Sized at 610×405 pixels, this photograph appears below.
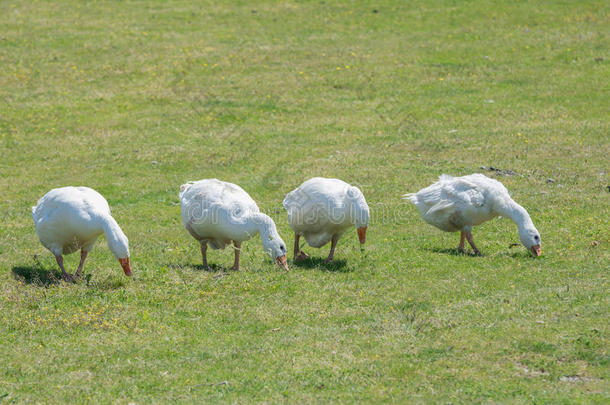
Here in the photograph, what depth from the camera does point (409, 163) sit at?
22.3 m

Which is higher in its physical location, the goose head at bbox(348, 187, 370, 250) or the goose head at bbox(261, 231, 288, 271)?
the goose head at bbox(348, 187, 370, 250)

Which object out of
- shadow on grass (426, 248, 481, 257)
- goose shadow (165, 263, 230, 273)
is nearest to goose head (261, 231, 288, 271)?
goose shadow (165, 263, 230, 273)

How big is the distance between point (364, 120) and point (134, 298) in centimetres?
Answer: 1534

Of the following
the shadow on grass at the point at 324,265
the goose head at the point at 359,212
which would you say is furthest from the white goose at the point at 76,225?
the goose head at the point at 359,212

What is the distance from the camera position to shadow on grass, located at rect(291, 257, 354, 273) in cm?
1427

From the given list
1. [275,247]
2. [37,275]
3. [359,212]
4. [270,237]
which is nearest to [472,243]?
[359,212]

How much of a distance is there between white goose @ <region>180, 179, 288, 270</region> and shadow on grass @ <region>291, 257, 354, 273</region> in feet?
2.59

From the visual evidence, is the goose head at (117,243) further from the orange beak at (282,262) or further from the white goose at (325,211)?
the white goose at (325,211)

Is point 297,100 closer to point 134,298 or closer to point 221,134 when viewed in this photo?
point 221,134

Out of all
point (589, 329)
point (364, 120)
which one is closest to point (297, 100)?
point (364, 120)

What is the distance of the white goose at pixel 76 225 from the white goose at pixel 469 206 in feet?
19.5

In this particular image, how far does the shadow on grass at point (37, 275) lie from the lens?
43.8 ft

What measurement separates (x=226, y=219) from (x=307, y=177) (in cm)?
782

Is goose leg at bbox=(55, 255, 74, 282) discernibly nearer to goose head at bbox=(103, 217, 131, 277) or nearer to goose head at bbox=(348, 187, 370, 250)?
goose head at bbox=(103, 217, 131, 277)
